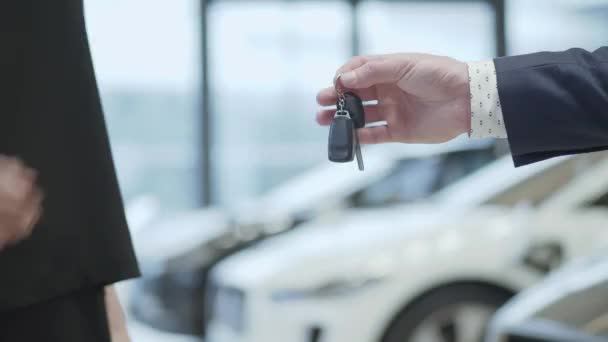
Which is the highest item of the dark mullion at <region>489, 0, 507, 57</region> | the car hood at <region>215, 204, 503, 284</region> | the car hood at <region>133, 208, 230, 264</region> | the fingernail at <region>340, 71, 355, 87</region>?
the fingernail at <region>340, 71, 355, 87</region>

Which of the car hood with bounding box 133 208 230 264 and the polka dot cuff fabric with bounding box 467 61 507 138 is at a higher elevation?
the polka dot cuff fabric with bounding box 467 61 507 138

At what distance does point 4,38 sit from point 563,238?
2.42 metres

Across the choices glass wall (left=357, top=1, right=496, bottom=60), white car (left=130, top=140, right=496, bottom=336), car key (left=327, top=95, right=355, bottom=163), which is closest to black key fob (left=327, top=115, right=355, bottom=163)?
car key (left=327, top=95, right=355, bottom=163)

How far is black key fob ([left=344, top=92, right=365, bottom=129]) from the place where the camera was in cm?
117

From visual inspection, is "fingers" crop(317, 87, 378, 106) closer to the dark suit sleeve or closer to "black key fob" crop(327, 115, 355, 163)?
"black key fob" crop(327, 115, 355, 163)

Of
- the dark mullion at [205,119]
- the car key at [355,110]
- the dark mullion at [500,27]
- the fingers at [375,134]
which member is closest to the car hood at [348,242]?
the fingers at [375,134]

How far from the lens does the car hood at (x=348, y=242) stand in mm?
2740

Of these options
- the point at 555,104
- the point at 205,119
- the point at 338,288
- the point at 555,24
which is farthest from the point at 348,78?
the point at 555,24

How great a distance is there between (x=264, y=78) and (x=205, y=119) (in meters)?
0.62

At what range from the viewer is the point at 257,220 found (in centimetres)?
395

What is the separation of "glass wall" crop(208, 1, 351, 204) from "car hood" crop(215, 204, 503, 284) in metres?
3.76

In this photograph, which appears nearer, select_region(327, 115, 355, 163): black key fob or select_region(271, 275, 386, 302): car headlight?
select_region(327, 115, 355, 163): black key fob

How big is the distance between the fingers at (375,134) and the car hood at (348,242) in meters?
1.45

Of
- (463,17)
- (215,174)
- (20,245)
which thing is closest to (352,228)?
(20,245)
